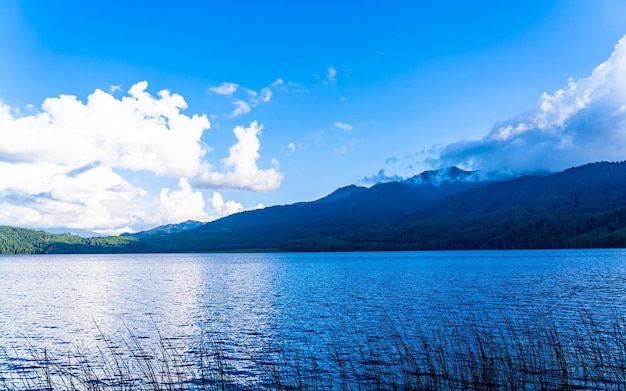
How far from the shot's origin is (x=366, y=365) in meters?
31.9

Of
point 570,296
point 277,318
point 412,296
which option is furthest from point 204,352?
point 570,296

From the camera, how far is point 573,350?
108 feet

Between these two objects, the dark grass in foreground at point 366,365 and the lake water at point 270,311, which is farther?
the lake water at point 270,311

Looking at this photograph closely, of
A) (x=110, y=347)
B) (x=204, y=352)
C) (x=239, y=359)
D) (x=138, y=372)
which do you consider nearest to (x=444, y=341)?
(x=239, y=359)

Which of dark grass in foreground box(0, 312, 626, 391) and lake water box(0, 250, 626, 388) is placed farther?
lake water box(0, 250, 626, 388)

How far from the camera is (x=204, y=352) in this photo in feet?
127

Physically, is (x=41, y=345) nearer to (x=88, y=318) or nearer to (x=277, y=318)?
(x=88, y=318)

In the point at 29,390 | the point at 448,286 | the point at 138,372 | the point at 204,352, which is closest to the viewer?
the point at 29,390

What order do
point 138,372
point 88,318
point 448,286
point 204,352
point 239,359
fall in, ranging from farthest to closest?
point 448,286
point 88,318
point 204,352
point 239,359
point 138,372

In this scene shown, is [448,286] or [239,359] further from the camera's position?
[448,286]

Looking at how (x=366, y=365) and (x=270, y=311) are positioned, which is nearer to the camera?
(x=366, y=365)

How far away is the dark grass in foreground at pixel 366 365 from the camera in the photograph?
25703mm

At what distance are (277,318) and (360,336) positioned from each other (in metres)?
15.9

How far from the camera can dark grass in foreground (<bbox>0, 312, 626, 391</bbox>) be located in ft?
84.3
